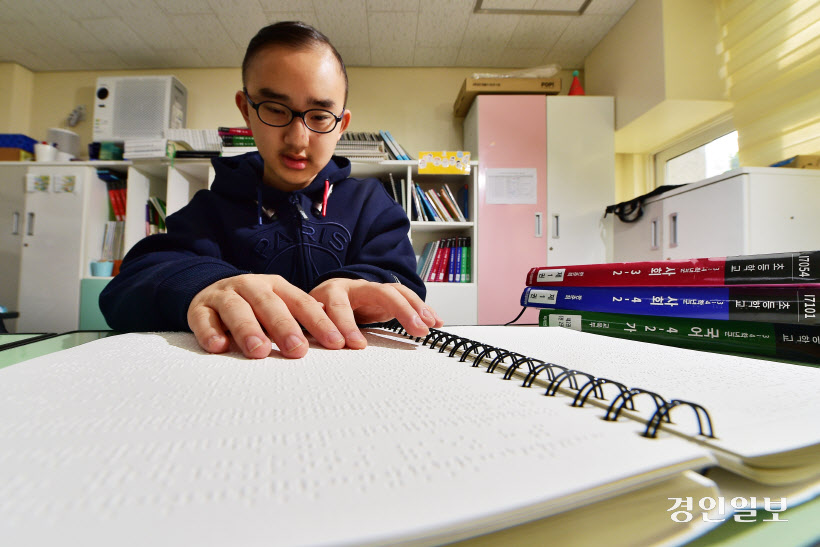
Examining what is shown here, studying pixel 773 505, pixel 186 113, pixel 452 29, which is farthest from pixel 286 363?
pixel 186 113

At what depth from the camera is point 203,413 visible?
18 cm

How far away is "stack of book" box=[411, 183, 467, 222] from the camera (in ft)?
6.86

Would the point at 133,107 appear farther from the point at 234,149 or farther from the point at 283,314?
the point at 283,314

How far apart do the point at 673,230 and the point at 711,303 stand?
1.38m

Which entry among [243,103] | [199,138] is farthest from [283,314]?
[199,138]

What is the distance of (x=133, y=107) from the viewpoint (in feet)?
7.45

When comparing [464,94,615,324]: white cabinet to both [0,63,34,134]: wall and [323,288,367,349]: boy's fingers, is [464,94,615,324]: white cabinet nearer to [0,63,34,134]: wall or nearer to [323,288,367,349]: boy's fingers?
[323,288,367,349]: boy's fingers

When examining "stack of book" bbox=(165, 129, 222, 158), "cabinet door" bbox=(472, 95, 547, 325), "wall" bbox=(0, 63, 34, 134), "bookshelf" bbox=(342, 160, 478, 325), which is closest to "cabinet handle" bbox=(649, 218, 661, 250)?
"cabinet door" bbox=(472, 95, 547, 325)

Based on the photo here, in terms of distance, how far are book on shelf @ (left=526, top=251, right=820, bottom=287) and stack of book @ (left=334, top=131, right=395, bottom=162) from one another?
158 cm

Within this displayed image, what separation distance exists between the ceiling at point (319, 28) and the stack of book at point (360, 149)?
693 millimetres

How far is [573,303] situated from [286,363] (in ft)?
1.61

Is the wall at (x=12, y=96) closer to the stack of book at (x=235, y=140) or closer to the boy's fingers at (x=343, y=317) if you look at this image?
the stack of book at (x=235, y=140)

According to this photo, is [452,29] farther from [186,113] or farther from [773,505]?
[773,505]

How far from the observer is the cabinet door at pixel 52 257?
6.75 ft
